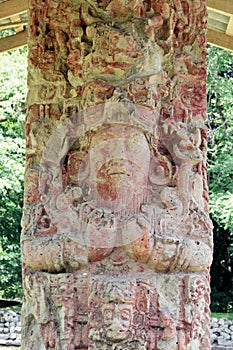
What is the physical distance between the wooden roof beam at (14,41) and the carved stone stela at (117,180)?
2.15 m

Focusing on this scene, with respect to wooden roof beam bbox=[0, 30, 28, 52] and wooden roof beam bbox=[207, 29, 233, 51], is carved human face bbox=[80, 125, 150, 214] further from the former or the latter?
wooden roof beam bbox=[0, 30, 28, 52]

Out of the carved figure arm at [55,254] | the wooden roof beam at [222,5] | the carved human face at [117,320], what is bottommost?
the carved human face at [117,320]

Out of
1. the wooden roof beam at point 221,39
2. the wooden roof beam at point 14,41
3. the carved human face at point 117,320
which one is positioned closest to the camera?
the carved human face at point 117,320

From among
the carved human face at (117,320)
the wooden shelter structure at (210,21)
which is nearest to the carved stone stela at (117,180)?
the carved human face at (117,320)

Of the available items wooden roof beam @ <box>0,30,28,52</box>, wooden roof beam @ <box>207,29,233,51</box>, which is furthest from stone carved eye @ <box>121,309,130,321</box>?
wooden roof beam @ <box>0,30,28,52</box>

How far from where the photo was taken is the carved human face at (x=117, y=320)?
2.50m

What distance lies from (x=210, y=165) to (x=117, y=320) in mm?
8040

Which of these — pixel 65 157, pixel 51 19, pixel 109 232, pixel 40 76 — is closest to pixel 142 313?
pixel 109 232

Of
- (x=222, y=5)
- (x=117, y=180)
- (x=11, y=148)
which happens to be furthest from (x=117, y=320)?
(x=11, y=148)

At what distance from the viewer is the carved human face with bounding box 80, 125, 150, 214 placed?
2.69 metres

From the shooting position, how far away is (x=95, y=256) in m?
2.65

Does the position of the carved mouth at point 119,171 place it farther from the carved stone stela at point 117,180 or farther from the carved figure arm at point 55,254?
the carved figure arm at point 55,254

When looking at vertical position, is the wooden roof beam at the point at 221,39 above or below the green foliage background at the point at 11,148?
below

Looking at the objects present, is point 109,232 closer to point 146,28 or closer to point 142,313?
point 142,313
